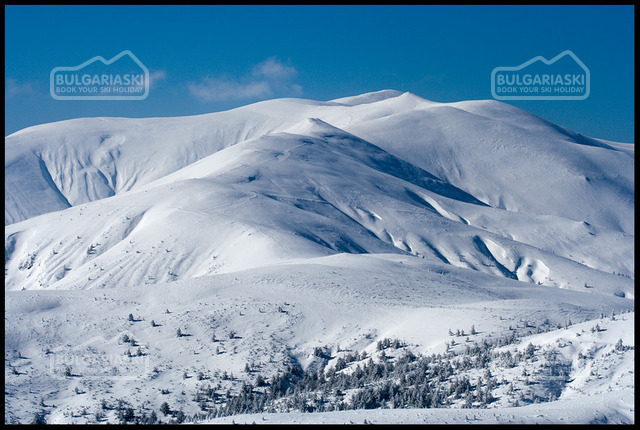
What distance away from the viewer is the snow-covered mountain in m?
28.8

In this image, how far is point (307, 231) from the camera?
185ft

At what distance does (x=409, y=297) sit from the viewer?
33.3 metres

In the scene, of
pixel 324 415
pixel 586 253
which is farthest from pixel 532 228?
pixel 324 415

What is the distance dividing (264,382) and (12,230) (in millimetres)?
52179

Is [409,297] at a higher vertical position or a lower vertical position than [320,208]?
lower

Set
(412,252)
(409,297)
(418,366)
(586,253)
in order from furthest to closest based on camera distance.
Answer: (586,253)
(412,252)
(409,297)
(418,366)

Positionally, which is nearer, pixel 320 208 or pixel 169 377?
pixel 169 377

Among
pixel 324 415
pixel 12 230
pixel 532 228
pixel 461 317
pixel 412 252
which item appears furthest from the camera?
pixel 532 228

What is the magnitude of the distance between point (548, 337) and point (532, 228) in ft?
188

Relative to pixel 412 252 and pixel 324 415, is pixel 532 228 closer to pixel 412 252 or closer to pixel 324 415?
pixel 412 252

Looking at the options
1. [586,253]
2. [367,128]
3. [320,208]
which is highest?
[367,128]

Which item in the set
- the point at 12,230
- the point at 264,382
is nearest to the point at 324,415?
the point at 264,382

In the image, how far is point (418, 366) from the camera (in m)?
23.5

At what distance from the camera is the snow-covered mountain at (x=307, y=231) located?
2877cm
